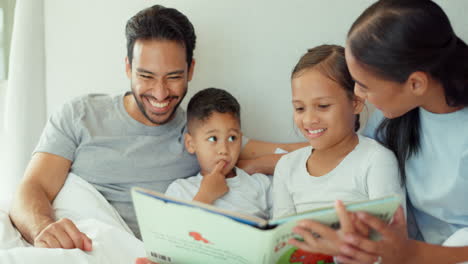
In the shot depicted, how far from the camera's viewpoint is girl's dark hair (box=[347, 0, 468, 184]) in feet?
3.59

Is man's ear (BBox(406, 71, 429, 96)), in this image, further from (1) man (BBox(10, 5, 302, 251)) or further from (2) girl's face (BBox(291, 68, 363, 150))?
(1) man (BBox(10, 5, 302, 251))

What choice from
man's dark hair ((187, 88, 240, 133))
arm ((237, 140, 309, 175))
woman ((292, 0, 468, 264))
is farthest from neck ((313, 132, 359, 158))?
man's dark hair ((187, 88, 240, 133))

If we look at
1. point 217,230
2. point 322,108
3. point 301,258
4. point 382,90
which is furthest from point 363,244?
point 322,108

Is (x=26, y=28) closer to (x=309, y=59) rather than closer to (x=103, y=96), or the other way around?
(x=103, y=96)

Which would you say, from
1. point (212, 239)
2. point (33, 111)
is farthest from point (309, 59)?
point (33, 111)

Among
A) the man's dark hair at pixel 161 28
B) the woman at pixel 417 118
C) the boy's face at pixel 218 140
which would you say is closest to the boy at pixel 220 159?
the boy's face at pixel 218 140

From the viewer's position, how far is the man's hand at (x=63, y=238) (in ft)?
3.94

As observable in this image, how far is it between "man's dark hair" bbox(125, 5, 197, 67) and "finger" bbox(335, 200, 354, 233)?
99cm

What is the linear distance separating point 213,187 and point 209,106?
28 cm

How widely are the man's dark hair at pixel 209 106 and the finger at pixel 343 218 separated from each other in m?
0.81

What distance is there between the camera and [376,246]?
906mm

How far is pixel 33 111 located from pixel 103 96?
1.19 feet

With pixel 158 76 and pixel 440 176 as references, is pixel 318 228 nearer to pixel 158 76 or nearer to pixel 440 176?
pixel 440 176

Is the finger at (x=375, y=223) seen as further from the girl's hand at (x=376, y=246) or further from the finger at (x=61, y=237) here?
the finger at (x=61, y=237)
